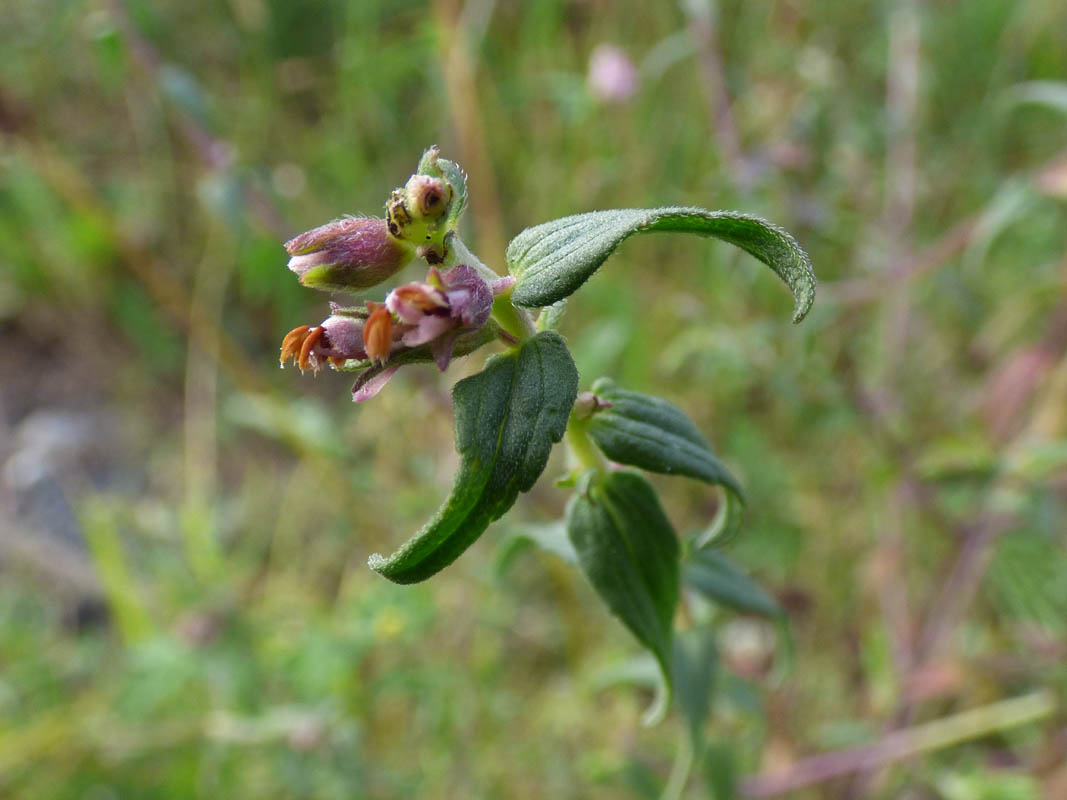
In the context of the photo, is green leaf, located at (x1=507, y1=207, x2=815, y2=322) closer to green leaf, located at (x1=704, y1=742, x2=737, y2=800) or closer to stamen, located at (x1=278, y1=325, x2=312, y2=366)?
stamen, located at (x1=278, y1=325, x2=312, y2=366)

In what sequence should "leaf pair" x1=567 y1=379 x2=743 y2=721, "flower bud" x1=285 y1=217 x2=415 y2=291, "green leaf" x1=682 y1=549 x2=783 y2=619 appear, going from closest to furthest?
"flower bud" x1=285 y1=217 x2=415 y2=291 → "leaf pair" x1=567 y1=379 x2=743 y2=721 → "green leaf" x1=682 y1=549 x2=783 y2=619

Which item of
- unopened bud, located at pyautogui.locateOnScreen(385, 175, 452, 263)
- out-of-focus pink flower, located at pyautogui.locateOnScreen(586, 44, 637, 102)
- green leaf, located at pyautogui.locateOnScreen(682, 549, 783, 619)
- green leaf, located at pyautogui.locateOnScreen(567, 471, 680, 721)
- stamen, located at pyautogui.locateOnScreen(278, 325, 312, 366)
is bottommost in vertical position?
green leaf, located at pyautogui.locateOnScreen(682, 549, 783, 619)

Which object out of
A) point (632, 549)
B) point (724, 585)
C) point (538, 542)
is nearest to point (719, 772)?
point (724, 585)

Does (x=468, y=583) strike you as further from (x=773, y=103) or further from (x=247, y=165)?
(x=773, y=103)

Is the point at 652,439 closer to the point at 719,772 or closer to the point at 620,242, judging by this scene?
the point at 620,242

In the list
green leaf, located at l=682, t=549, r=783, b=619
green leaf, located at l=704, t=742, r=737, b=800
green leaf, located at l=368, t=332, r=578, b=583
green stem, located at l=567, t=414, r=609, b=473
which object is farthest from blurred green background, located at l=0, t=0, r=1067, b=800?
green leaf, located at l=368, t=332, r=578, b=583

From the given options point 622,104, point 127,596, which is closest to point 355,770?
point 127,596

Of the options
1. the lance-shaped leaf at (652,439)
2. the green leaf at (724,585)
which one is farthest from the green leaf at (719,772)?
the lance-shaped leaf at (652,439)
